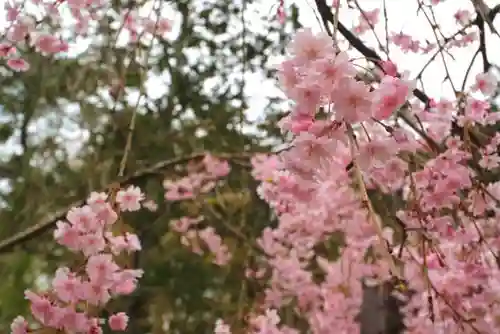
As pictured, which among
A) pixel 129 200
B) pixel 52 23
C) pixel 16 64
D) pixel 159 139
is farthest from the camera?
pixel 159 139

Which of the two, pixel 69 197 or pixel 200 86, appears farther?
pixel 200 86

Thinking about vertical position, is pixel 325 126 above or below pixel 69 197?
below

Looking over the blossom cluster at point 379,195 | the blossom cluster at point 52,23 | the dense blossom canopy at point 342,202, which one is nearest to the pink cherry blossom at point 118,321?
the dense blossom canopy at point 342,202

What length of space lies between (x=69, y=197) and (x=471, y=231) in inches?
32.5

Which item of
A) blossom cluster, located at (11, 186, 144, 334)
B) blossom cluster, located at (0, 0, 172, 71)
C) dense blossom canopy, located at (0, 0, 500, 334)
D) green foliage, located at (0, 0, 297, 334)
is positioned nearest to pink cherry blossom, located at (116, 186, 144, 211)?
dense blossom canopy, located at (0, 0, 500, 334)

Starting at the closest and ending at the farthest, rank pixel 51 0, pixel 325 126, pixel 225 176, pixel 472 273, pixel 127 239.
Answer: pixel 325 126 < pixel 127 239 < pixel 472 273 < pixel 51 0 < pixel 225 176

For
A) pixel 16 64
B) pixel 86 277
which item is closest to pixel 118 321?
pixel 86 277

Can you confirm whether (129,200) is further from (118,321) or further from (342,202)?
(342,202)

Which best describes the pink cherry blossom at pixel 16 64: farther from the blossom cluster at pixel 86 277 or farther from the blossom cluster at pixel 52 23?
the blossom cluster at pixel 86 277

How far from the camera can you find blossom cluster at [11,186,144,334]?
770mm

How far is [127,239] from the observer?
0.84 m

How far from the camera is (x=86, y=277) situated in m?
0.80

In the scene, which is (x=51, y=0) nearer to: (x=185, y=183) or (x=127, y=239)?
(x=185, y=183)

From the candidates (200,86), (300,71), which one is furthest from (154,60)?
(300,71)
